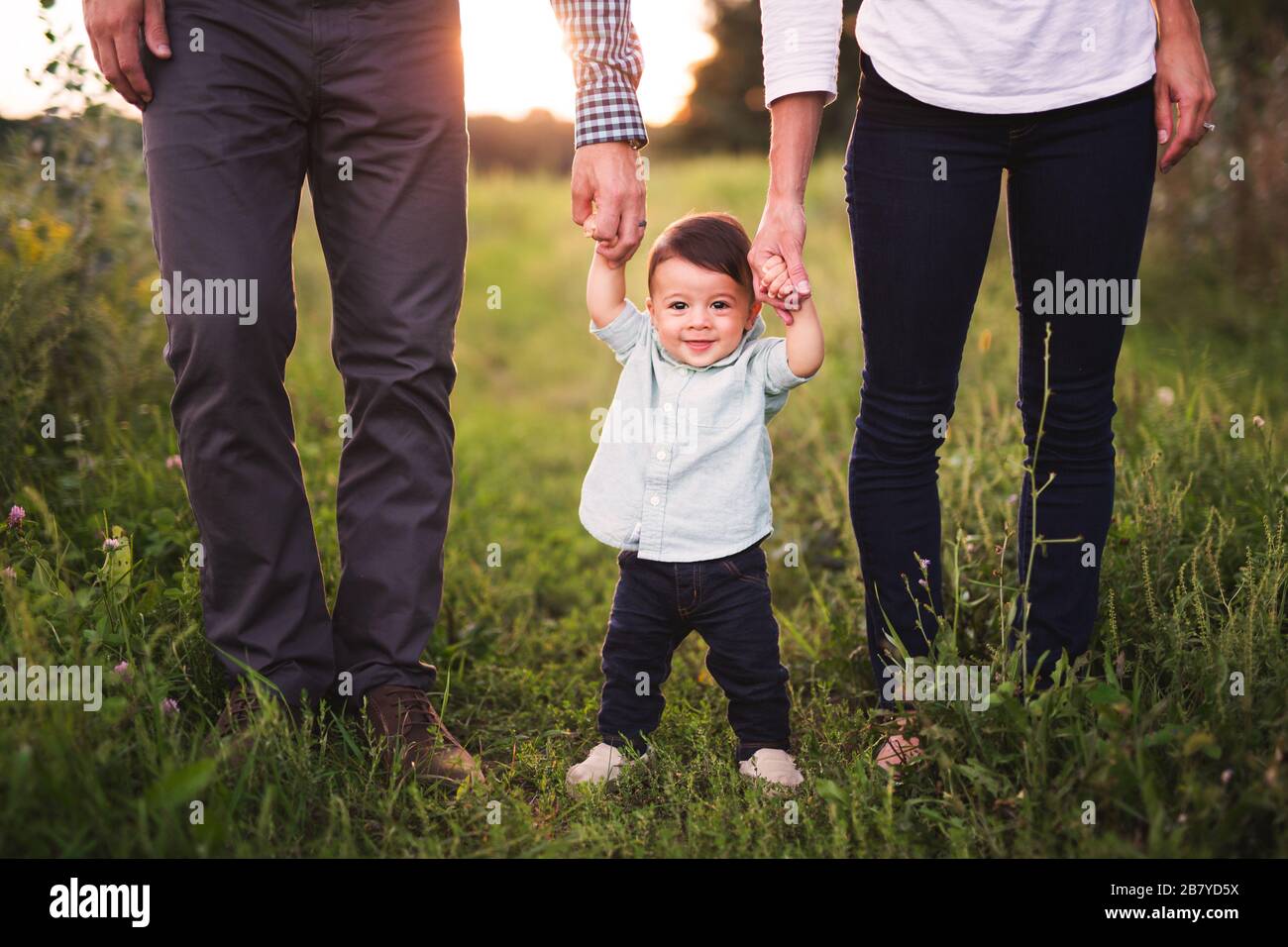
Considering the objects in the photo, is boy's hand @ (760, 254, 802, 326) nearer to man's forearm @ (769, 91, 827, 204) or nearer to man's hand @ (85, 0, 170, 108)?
man's forearm @ (769, 91, 827, 204)

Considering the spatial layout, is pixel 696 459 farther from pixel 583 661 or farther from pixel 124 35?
pixel 124 35

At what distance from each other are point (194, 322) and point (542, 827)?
1218mm

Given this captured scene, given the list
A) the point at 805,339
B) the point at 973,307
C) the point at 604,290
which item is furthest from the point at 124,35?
the point at 973,307

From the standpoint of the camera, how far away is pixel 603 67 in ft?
7.34

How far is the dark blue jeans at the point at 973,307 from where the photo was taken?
197cm

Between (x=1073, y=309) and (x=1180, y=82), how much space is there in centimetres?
45

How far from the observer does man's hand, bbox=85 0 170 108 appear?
78.5 inches

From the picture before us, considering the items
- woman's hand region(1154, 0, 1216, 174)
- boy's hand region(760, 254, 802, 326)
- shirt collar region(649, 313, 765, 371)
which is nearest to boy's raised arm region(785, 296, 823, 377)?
boy's hand region(760, 254, 802, 326)

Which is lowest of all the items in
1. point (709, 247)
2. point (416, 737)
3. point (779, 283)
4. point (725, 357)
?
point (416, 737)
